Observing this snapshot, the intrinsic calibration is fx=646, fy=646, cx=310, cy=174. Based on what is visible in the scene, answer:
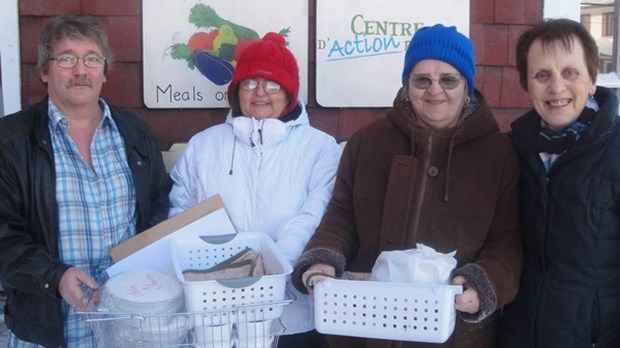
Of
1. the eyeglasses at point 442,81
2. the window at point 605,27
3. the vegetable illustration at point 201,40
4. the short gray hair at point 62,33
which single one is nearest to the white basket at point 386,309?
the eyeglasses at point 442,81

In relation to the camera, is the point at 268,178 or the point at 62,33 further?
the point at 268,178

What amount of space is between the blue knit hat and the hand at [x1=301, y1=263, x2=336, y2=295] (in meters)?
0.70

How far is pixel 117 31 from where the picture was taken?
2.83m

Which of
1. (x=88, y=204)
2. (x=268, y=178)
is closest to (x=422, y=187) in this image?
(x=268, y=178)

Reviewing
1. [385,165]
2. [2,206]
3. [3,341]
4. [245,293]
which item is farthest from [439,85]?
[3,341]

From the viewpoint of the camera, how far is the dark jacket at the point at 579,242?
1.79 m

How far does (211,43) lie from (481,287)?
1630 millimetres

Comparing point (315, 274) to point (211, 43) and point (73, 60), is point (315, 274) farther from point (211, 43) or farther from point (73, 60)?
point (211, 43)

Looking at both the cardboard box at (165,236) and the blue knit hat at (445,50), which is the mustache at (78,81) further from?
the blue knit hat at (445,50)

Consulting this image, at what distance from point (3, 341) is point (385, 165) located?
2031 mm

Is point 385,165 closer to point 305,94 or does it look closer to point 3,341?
point 305,94

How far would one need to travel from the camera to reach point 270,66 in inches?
91.6

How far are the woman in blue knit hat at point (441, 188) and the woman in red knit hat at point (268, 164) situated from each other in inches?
7.8

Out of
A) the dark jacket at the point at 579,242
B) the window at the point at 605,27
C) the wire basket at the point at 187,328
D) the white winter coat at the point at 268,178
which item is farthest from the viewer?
the window at the point at 605,27
